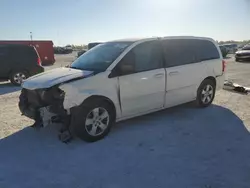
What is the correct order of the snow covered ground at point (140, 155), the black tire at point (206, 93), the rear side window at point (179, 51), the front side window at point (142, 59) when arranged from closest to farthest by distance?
the snow covered ground at point (140, 155) < the front side window at point (142, 59) < the rear side window at point (179, 51) < the black tire at point (206, 93)

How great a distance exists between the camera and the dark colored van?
1286 cm

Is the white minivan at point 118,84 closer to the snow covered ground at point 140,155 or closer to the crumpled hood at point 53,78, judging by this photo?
the crumpled hood at point 53,78

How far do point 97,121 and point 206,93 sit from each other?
3366 millimetres

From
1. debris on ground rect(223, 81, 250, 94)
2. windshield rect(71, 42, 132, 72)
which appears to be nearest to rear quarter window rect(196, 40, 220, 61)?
windshield rect(71, 42, 132, 72)

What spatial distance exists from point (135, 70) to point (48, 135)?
2.11m

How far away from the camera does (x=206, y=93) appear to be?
7.33 metres

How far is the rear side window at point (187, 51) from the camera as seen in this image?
21.2ft

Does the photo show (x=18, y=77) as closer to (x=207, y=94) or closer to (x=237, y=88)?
(x=207, y=94)

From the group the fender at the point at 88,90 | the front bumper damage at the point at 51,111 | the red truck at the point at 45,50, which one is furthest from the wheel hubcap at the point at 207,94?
the red truck at the point at 45,50

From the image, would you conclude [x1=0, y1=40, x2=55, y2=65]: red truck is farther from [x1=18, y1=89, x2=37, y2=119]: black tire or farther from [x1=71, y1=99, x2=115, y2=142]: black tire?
[x1=71, y1=99, x2=115, y2=142]: black tire

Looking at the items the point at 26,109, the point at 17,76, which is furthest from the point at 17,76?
the point at 26,109

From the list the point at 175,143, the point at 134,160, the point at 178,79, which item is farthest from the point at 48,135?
the point at 178,79

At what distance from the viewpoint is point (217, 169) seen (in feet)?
13.0

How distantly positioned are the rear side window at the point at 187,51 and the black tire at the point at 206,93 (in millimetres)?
613
